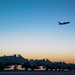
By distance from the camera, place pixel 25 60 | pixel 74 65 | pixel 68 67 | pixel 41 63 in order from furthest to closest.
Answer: pixel 74 65, pixel 68 67, pixel 41 63, pixel 25 60

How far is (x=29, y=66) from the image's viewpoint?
86312mm

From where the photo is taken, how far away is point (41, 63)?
3967 inches

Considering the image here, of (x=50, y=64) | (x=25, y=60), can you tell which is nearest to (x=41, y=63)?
(x=50, y=64)

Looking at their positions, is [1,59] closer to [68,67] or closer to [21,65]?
[21,65]

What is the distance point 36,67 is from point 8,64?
13898 millimetres

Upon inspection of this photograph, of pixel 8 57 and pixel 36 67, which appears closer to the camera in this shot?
pixel 8 57

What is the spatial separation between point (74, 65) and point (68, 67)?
15.0 metres

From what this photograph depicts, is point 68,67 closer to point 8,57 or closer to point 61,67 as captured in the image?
point 61,67

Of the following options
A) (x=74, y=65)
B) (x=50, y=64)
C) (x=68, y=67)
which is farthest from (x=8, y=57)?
(x=74, y=65)

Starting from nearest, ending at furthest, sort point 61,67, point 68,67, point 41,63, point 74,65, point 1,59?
point 1,59
point 41,63
point 61,67
point 68,67
point 74,65

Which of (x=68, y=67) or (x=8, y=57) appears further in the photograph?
(x=68, y=67)

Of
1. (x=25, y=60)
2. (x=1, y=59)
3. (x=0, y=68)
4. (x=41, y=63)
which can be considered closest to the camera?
(x=0, y=68)

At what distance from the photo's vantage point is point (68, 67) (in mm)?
121875

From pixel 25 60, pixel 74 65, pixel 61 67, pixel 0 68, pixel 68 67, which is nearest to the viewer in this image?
pixel 0 68
